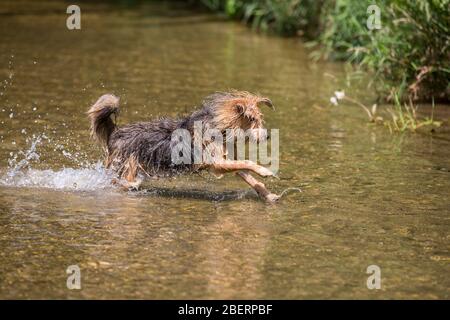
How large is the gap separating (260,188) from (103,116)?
4.47 ft

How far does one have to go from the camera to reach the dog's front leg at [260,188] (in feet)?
22.5

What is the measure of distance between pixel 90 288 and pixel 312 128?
15.6 ft

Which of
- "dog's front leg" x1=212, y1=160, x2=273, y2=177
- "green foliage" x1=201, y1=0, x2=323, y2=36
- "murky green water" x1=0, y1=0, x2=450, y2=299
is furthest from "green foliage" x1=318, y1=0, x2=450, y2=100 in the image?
Result: "green foliage" x1=201, y1=0, x2=323, y2=36

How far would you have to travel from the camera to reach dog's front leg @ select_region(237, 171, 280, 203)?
686 cm

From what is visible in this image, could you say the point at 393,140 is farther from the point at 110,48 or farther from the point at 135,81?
the point at 110,48

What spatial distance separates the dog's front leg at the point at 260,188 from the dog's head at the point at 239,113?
315mm

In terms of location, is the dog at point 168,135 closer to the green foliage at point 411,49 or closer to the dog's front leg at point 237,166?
the dog's front leg at point 237,166

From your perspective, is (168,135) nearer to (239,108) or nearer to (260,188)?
(239,108)

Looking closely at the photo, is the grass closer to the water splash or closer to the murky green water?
the murky green water

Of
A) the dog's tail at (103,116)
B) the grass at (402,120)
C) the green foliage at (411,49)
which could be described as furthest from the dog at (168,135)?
the green foliage at (411,49)

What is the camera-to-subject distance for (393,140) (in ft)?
29.2

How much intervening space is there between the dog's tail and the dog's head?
0.76 m

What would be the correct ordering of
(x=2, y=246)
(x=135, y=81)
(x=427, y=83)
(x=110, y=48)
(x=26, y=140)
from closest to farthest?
(x=2, y=246) → (x=26, y=140) → (x=427, y=83) → (x=135, y=81) → (x=110, y=48)
